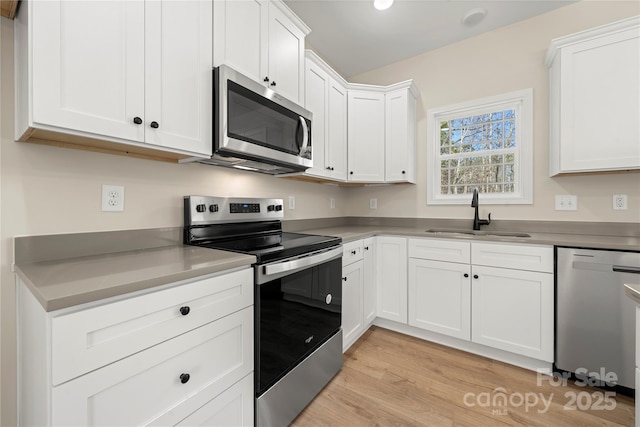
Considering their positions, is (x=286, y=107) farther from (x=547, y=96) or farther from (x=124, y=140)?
(x=547, y=96)

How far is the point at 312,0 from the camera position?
2053 mm

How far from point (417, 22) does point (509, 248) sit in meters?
2.00

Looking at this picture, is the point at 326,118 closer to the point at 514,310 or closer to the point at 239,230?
the point at 239,230

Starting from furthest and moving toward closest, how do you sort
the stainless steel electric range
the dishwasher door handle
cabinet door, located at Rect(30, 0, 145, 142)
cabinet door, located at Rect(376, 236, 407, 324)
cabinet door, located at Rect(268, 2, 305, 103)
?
cabinet door, located at Rect(376, 236, 407, 324), cabinet door, located at Rect(268, 2, 305, 103), the dishwasher door handle, the stainless steel electric range, cabinet door, located at Rect(30, 0, 145, 142)

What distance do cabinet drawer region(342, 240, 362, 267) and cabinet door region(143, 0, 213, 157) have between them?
3.73 feet

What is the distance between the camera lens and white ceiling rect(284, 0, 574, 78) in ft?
6.96

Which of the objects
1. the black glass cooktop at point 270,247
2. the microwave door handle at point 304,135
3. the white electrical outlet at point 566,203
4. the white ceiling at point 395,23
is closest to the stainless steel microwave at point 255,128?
the microwave door handle at point 304,135

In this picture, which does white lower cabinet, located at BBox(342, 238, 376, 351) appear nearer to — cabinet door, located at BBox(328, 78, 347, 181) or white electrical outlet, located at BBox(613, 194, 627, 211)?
cabinet door, located at BBox(328, 78, 347, 181)

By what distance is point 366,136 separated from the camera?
2697mm

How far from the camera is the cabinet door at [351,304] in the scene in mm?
1958

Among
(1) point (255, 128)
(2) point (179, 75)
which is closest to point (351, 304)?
(1) point (255, 128)

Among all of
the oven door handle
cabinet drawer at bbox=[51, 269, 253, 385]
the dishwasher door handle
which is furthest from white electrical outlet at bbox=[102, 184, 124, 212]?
the dishwasher door handle

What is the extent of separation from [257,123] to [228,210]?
0.57 meters

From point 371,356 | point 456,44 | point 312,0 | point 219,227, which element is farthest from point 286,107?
point 456,44
